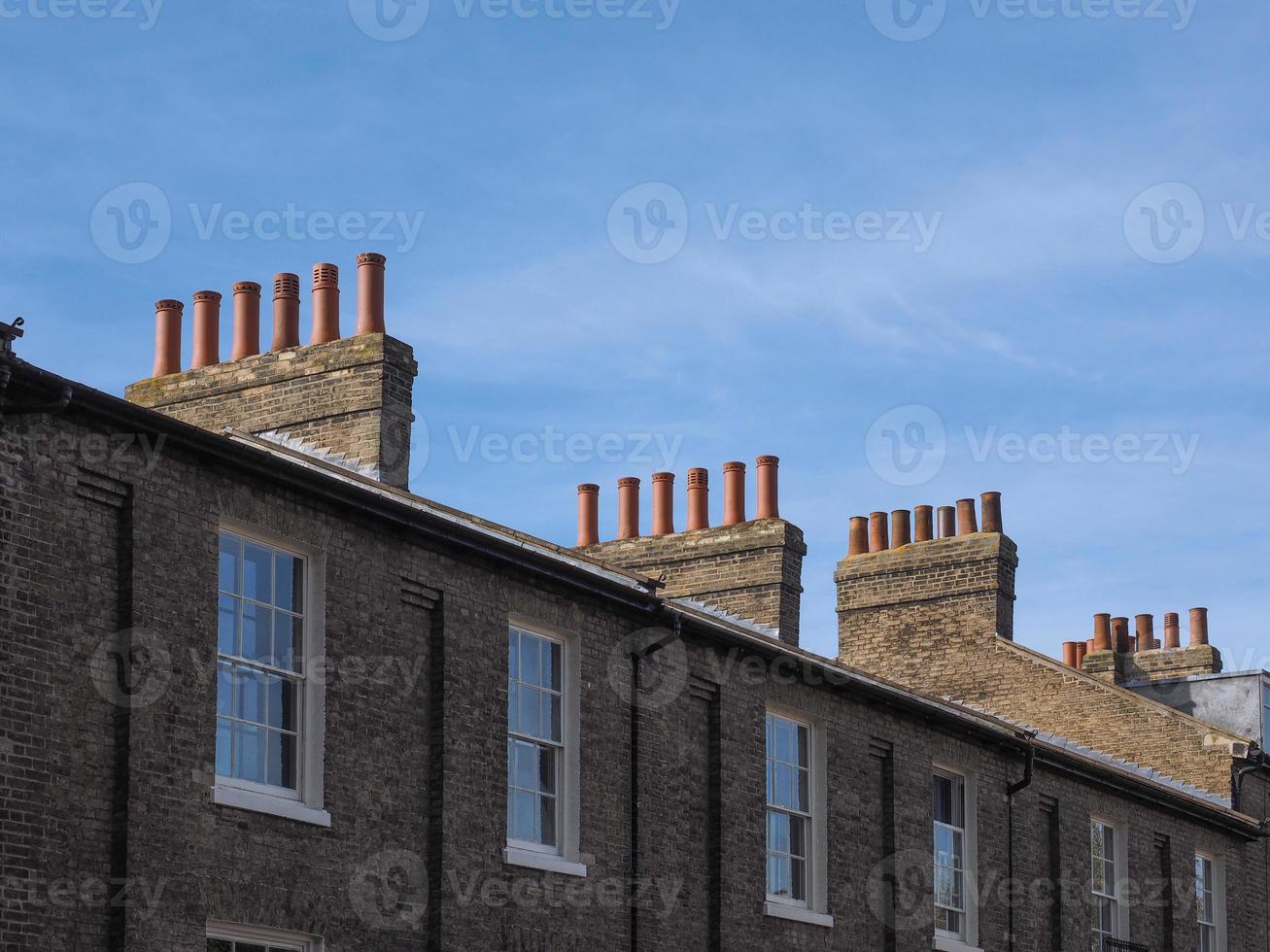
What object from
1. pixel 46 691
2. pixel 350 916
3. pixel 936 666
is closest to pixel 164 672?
pixel 46 691

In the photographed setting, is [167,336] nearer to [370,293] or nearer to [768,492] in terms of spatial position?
[370,293]

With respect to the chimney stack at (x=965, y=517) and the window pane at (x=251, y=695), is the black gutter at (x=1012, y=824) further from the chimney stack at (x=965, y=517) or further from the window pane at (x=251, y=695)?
the window pane at (x=251, y=695)

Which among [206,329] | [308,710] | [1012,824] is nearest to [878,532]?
[1012,824]

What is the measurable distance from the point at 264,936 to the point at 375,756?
193 centimetres

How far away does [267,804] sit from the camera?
51.3 ft

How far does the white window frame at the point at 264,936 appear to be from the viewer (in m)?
15.2

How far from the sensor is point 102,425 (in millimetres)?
14766

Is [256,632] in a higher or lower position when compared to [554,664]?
lower

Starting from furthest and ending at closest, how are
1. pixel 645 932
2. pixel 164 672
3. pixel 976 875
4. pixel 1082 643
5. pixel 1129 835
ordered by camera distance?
pixel 1082 643 < pixel 1129 835 < pixel 976 875 < pixel 645 932 < pixel 164 672

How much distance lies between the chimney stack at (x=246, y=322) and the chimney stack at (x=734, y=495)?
976 centimetres

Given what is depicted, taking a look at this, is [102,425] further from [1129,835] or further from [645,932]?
[1129,835]

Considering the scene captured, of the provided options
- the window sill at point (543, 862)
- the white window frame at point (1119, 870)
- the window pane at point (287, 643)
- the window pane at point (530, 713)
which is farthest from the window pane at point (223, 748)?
the white window frame at point (1119, 870)

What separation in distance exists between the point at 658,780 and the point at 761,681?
7.19 feet

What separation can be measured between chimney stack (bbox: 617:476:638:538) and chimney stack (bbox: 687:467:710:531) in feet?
2.82
